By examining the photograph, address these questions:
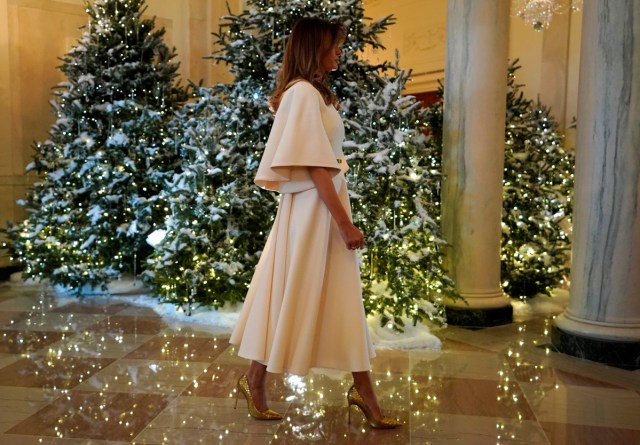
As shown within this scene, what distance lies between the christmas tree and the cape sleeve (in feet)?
11.6

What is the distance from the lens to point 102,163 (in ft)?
21.9

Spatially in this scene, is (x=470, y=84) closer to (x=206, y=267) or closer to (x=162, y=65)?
(x=206, y=267)

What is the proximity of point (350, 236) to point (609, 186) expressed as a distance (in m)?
2.40

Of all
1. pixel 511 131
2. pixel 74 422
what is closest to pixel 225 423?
pixel 74 422

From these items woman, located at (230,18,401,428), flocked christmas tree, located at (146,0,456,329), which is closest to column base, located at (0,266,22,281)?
flocked christmas tree, located at (146,0,456,329)

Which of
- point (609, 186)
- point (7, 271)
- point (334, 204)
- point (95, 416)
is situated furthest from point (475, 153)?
point (7, 271)

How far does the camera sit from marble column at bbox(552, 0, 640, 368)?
13.3 ft

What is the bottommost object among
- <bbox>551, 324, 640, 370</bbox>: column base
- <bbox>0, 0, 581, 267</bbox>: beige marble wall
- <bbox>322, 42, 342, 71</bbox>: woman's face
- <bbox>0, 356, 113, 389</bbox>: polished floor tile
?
<bbox>0, 356, 113, 389</bbox>: polished floor tile

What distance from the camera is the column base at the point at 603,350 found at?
163 inches

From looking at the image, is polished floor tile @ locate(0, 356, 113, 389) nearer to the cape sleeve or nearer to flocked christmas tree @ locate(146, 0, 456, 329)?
flocked christmas tree @ locate(146, 0, 456, 329)

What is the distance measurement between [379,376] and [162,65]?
16.2ft

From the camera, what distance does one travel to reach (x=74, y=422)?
9.88 ft

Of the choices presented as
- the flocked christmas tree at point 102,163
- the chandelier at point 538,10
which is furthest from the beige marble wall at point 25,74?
the chandelier at point 538,10

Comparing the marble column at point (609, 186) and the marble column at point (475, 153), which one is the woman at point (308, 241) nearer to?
the marble column at point (609, 186)
